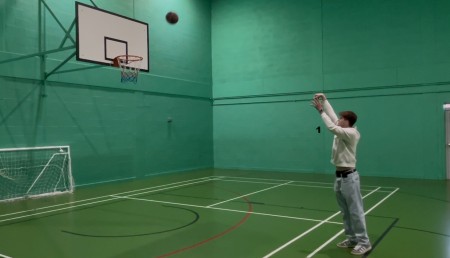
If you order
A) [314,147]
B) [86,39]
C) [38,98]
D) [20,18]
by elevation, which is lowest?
[314,147]

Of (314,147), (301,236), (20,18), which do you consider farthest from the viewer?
(314,147)

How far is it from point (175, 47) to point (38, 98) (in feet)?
20.5

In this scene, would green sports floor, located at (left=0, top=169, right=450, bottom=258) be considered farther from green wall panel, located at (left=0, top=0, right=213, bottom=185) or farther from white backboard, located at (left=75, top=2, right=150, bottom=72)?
white backboard, located at (left=75, top=2, right=150, bottom=72)

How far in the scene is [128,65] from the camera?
1177 cm

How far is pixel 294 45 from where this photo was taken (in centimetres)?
Answer: 1582

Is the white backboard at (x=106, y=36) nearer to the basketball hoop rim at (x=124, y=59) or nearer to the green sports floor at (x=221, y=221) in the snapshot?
the basketball hoop rim at (x=124, y=59)

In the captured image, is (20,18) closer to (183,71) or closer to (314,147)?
(183,71)

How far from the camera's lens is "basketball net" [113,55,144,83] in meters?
11.1

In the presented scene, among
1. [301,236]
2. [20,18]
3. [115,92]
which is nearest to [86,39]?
[20,18]

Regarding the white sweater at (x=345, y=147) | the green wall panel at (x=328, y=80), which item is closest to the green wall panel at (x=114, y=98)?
the green wall panel at (x=328, y=80)

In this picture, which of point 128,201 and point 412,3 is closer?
point 128,201

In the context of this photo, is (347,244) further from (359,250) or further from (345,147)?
(345,147)

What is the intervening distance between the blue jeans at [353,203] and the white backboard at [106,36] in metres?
7.73

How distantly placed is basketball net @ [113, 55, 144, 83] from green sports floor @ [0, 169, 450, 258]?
356 centimetres
